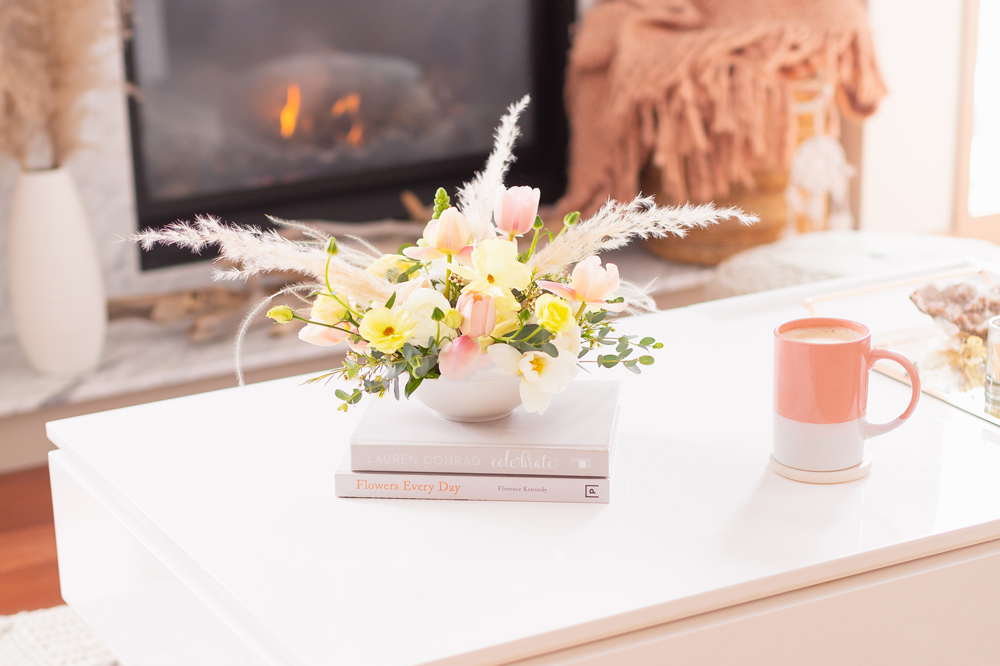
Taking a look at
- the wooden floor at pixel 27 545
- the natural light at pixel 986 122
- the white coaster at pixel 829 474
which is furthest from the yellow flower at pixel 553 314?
the natural light at pixel 986 122

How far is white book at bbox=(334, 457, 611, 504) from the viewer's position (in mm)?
791

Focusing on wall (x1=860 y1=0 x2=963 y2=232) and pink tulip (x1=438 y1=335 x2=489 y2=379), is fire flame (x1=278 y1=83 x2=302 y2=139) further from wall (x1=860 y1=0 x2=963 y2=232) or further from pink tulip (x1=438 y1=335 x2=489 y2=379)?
pink tulip (x1=438 y1=335 x2=489 y2=379)

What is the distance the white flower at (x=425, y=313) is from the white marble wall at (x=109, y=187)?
1.46 metres

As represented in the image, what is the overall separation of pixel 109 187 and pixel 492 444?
163 cm

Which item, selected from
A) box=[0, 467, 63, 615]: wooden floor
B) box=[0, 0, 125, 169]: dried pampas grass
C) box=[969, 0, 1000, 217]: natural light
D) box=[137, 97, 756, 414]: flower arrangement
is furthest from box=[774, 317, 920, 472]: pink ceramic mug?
box=[969, 0, 1000, 217]: natural light

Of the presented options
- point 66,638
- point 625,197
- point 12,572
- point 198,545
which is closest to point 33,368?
point 12,572

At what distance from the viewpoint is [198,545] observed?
77 centimetres

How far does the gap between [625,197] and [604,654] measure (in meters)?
1.86

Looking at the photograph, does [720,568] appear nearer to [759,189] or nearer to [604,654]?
[604,654]

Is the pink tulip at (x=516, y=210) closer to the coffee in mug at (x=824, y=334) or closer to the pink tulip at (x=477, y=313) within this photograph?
the pink tulip at (x=477, y=313)

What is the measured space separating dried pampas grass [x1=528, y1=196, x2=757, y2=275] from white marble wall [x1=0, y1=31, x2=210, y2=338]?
4.80ft

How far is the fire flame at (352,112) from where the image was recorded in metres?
2.40

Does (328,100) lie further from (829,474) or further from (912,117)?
(829,474)

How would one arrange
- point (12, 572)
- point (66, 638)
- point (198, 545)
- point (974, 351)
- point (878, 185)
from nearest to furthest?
point (198, 545) < point (974, 351) < point (66, 638) < point (12, 572) < point (878, 185)
